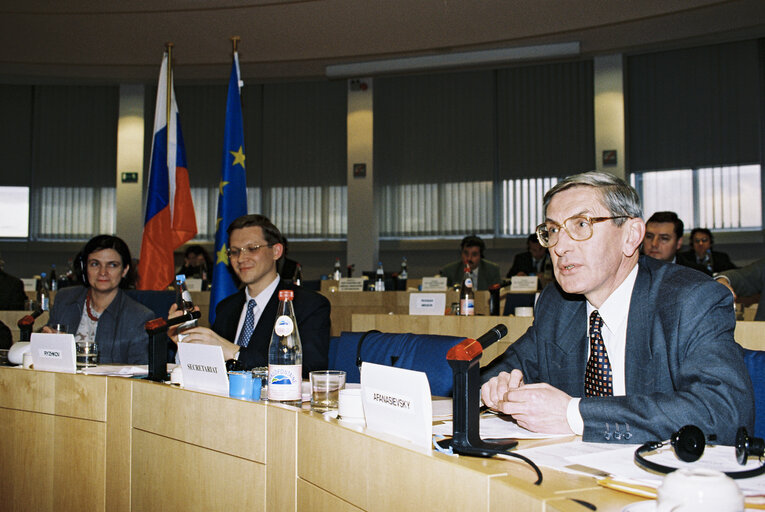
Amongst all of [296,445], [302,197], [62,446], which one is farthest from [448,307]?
[302,197]

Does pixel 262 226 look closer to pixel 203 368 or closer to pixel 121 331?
pixel 121 331

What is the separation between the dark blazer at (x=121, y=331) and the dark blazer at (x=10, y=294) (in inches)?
98.6

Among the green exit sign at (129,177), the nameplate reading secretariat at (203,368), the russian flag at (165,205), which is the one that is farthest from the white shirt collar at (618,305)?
the green exit sign at (129,177)

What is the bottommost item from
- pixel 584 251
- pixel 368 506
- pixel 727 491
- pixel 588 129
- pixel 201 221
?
pixel 368 506

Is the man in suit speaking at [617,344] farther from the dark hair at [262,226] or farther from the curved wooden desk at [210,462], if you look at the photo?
the dark hair at [262,226]

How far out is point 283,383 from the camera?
150 centimetres

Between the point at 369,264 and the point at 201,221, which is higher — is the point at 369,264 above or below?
below

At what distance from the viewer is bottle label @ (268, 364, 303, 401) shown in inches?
58.8

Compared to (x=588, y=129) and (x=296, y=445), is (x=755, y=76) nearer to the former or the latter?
(x=588, y=129)

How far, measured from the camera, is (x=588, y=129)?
841 centimetres

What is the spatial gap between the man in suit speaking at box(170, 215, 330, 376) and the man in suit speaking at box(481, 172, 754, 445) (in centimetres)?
91

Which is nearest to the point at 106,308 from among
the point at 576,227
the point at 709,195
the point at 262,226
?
the point at 262,226

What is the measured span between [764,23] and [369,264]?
5.23 metres

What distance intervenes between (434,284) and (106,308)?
9.65 feet
